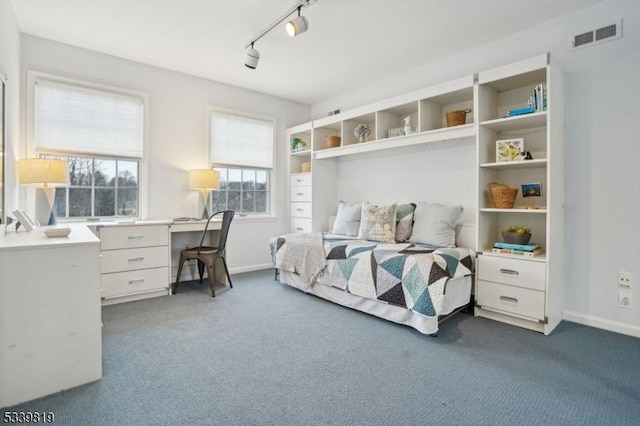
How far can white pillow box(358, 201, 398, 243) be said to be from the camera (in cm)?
346

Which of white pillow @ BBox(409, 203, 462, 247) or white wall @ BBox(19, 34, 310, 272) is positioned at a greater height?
white wall @ BBox(19, 34, 310, 272)

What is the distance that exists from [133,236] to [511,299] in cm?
349

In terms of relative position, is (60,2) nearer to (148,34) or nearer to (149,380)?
(148,34)

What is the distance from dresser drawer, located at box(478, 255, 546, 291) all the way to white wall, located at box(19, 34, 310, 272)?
2.99 m

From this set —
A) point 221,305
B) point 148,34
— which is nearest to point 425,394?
point 221,305

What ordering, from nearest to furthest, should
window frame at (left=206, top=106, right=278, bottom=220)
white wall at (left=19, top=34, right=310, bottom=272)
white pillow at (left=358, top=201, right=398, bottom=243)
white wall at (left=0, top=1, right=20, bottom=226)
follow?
white wall at (left=0, top=1, right=20, bottom=226) < white wall at (left=19, top=34, right=310, bottom=272) < white pillow at (left=358, top=201, right=398, bottom=243) < window frame at (left=206, top=106, right=278, bottom=220)

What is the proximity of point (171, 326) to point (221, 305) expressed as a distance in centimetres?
58

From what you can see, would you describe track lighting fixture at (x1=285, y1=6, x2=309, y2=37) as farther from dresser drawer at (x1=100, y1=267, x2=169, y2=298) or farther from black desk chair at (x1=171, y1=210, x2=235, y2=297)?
dresser drawer at (x1=100, y1=267, x2=169, y2=298)

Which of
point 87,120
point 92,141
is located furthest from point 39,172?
point 87,120

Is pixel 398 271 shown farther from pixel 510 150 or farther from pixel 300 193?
pixel 300 193

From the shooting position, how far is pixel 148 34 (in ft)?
10.2

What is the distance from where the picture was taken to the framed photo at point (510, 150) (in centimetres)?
274

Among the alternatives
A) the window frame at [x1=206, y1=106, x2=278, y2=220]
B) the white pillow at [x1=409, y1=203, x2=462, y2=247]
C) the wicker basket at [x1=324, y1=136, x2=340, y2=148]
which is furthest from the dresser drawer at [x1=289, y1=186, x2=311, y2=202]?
the white pillow at [x1=409, y1=203, x2=462, y2=247]

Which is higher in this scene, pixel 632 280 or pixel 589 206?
pixel 589 206
